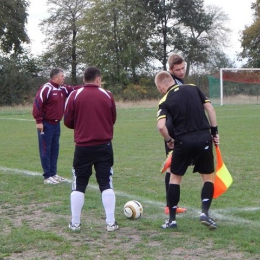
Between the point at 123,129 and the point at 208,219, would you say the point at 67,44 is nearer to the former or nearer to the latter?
the point at 123,129

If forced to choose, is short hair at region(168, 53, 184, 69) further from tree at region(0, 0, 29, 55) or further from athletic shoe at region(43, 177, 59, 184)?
tree at region(0, 0, 29, 55)

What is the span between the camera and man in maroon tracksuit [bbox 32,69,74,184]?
902cm

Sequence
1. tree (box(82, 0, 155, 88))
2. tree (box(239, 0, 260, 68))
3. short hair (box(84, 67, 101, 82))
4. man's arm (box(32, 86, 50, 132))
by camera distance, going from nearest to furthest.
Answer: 1. short hair (box(84, 67, 101, 82))
2. man's arm (box(32, 86, 50, 132))
3. tree (box(82, 0, 155, 88))
4. tree (box(239, 0, 260, 68))

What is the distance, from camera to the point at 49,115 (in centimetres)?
909

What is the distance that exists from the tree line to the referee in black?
39.9 meters

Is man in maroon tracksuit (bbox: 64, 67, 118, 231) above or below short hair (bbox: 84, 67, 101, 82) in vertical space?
below

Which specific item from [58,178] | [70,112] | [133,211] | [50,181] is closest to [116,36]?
[58,178]

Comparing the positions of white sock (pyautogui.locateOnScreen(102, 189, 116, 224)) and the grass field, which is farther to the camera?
white sock (pyautogui.locateOnScreen(102, 189, 116, 224))

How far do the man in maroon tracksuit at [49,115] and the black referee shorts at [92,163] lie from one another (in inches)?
122

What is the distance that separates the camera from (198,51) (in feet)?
190

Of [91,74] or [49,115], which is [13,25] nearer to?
[49,115]

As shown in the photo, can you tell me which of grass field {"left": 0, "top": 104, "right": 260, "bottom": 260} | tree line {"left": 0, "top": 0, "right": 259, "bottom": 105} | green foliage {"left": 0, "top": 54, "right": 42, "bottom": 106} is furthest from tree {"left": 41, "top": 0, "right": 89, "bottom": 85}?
grass field {"left": 0, "top": 104, "right": 260, "bottom": 260}

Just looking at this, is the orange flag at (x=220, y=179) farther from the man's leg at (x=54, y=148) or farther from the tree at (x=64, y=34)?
the tree at (x=64, y=34)

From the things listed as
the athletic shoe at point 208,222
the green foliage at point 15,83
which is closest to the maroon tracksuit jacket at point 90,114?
the athletic shoe at point 208,222
